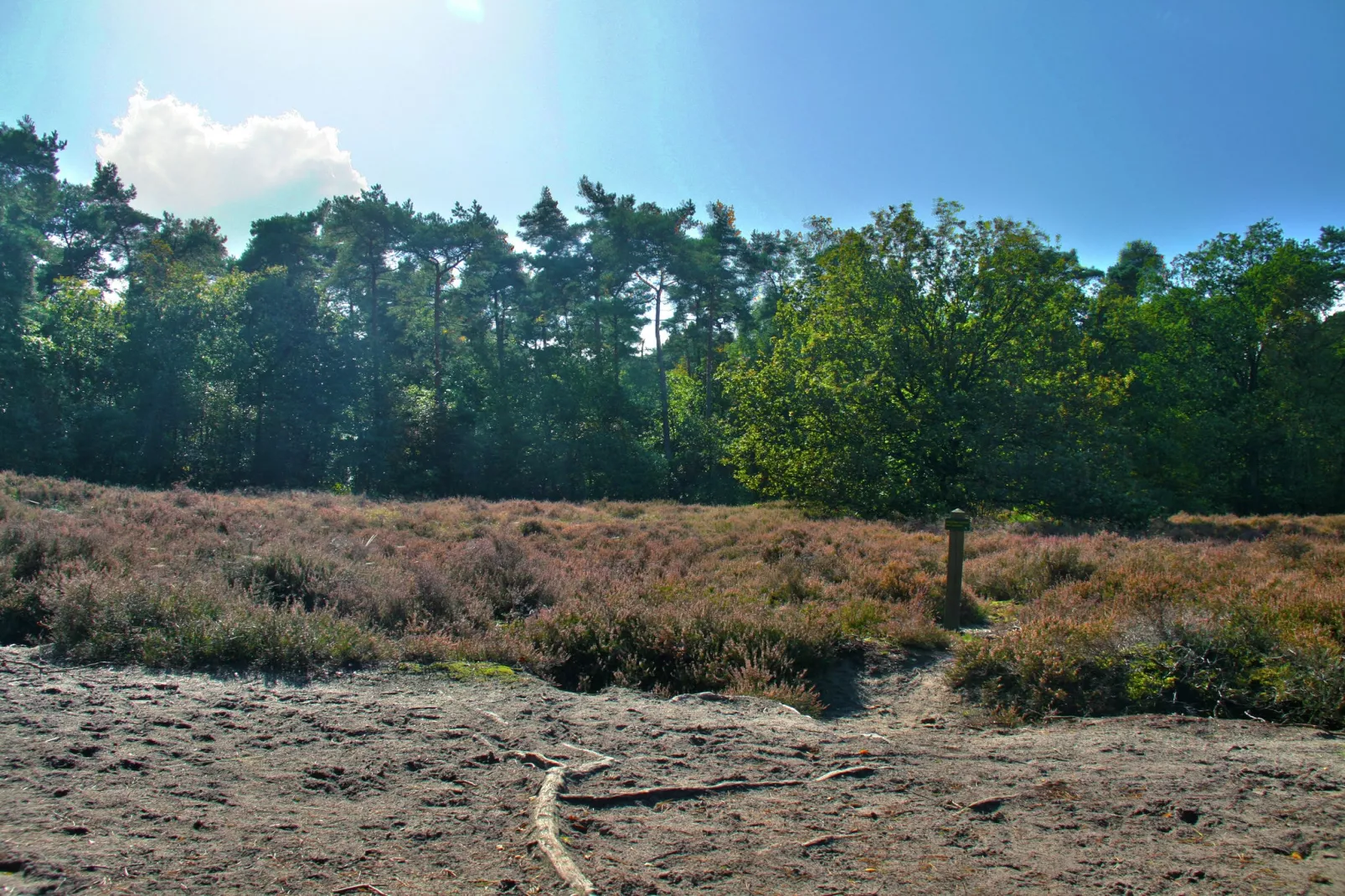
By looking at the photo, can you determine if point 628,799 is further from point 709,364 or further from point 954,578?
point 709,364

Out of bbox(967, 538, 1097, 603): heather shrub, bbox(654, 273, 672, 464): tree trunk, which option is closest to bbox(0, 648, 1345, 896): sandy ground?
bbox(967, 538, 1097, 603): heather shrub

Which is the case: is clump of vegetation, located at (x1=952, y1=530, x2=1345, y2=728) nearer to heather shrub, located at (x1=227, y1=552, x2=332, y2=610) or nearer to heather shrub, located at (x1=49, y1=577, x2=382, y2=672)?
heather shrub, located at (x1=49, y1=577, x2=382, y2=672)

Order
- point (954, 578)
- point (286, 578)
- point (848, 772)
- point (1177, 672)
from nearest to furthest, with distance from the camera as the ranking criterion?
point (848, 772) < point (1177, 672) < point (954, 578) < point (286, 578)

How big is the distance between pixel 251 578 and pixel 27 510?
20.3 ft

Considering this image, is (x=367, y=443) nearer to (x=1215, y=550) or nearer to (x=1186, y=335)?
(x=1215, y=550)

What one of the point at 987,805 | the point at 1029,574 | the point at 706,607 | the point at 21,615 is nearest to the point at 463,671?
the point at 706,607

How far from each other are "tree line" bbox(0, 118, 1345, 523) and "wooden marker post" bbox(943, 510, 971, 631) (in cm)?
1310

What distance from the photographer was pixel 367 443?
118 feet

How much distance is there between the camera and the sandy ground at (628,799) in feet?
9.43

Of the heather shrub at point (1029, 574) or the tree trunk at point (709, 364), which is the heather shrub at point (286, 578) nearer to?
the heather shrub at point (1029, 574)

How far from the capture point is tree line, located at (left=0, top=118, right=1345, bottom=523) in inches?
871

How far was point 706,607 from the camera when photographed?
730 centimetres

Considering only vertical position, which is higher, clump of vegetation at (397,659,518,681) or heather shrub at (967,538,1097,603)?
heather shrub at (967,538,1097,603)

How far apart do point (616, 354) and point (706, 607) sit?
1457 inches
